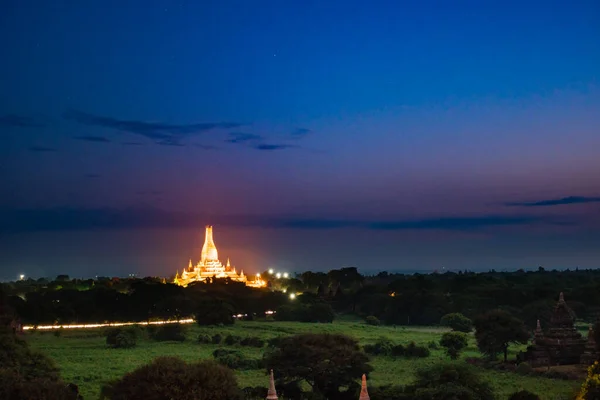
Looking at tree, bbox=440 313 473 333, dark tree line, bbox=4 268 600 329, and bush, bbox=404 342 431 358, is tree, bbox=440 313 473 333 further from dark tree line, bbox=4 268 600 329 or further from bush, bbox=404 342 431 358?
bush, bbox=404 342 431 358

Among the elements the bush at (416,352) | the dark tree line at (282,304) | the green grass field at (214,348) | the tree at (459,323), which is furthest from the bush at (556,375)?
the tree at (459,323)

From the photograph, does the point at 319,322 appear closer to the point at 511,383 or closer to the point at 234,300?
the point at 234,300

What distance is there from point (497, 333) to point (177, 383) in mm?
32563

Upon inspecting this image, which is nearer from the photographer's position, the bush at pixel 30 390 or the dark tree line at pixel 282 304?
the bush at pixel 30 390

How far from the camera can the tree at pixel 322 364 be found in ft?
126

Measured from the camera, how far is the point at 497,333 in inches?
2128

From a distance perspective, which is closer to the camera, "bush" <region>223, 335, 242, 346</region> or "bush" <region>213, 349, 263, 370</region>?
"bush" <region>213, 349, 263, 370</region>

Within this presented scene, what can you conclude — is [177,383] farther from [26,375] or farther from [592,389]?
[592,389]

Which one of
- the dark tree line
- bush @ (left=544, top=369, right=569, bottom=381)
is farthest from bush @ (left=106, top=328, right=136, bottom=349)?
bush @ (left=544, top=369, right=569, bottom=381)

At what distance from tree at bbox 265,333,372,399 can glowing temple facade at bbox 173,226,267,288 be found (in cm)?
10427

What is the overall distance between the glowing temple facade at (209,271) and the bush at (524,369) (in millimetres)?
96105

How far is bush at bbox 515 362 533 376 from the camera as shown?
159 ft

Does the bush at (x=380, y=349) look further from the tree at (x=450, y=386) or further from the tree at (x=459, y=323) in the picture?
the tree at (x=450, y=386)

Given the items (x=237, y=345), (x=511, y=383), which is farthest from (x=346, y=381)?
(x=237, y=345)
